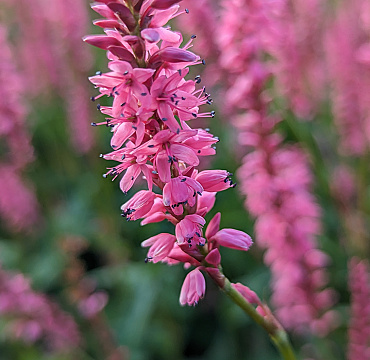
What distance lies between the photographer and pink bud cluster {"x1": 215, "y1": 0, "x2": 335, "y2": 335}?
2506mm

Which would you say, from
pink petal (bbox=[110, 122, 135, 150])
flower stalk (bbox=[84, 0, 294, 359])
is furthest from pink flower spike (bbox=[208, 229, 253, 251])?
pink petal (bbox=[110, 122, 135, 150])

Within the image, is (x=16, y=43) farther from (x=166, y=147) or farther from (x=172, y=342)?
(x=166, y=147)

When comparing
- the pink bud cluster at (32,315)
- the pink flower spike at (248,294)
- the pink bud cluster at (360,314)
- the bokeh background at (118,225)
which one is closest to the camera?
A: the pink flower spike at (248,294)

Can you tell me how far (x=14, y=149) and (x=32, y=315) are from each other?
1269 millimetres

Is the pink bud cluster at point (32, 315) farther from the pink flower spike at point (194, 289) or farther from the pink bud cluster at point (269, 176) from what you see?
the pink flower spike at point (194, 289)

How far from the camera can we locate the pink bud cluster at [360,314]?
208cm

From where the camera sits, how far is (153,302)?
3830 millimetres

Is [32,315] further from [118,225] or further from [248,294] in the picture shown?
[248,294]

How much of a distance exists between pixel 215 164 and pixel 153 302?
1.30 metres

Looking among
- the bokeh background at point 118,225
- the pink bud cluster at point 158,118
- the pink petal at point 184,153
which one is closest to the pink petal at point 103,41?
the pink bud cluster at point 158,118

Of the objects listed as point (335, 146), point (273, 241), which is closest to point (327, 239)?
point (335, 146)

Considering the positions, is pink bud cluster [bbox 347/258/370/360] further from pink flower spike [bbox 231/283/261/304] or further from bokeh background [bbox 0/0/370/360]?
pink flower spike [bbox 231/283/261/304]

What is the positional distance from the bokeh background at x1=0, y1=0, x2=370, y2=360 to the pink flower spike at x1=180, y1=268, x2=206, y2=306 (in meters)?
1.56

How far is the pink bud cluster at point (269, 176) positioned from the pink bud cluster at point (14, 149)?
1.69 m
